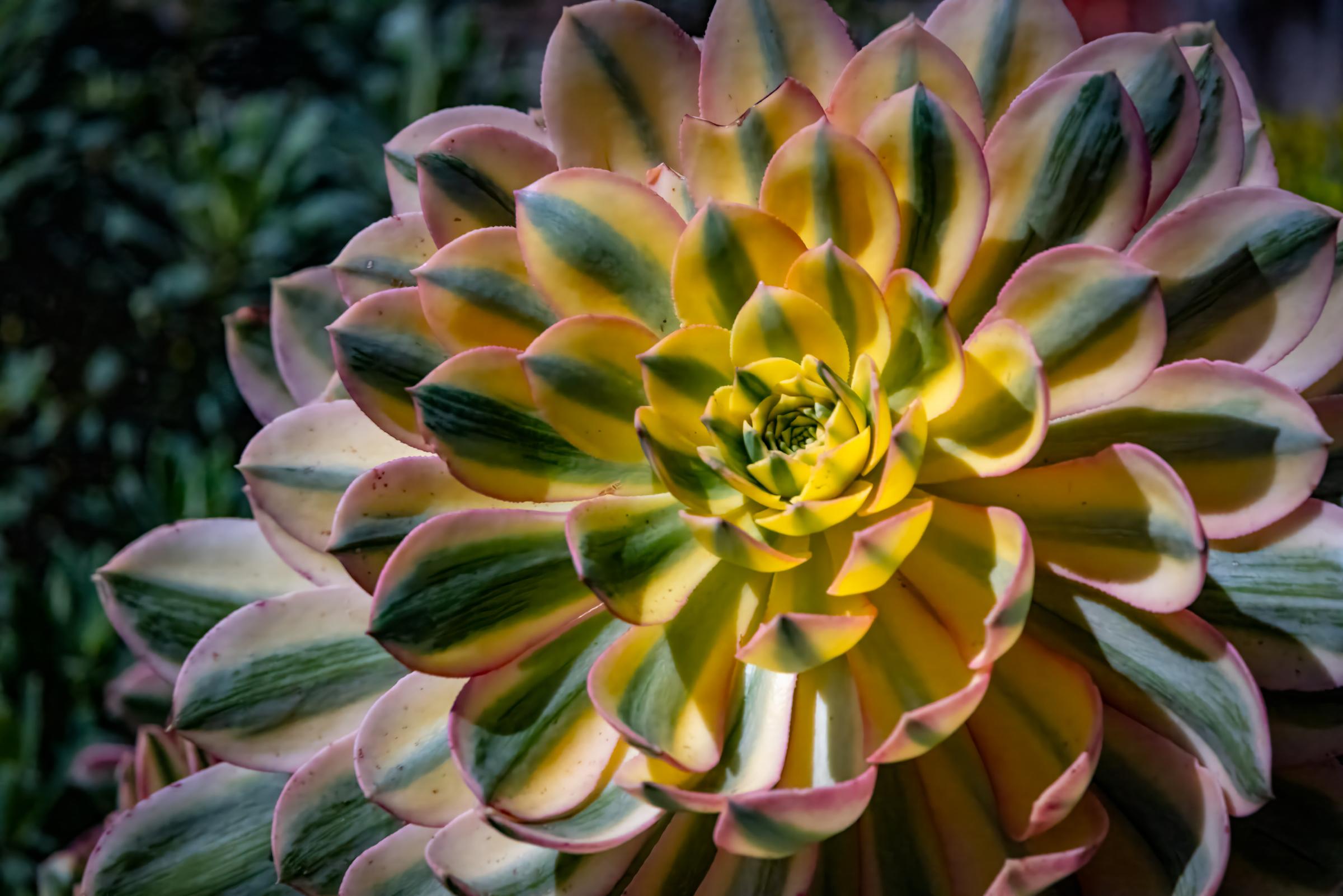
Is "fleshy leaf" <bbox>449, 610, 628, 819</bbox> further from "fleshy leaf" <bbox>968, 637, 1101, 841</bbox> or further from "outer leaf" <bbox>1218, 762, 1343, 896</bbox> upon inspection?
"outer leaf" <bbox>1218, 762, 1343, 896</bbox>

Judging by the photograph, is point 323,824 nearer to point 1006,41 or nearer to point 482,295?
point 482,295

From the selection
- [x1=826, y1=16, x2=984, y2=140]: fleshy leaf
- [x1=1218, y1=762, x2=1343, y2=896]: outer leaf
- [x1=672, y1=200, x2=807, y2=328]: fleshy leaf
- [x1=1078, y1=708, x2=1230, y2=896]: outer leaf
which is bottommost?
[x1=1218, y1=762, x2=1343, y2=896]: outer leaf

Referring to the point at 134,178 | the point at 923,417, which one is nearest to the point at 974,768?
the point at 923,417

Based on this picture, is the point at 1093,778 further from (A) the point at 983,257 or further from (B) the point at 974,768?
(A) the point at 983,257

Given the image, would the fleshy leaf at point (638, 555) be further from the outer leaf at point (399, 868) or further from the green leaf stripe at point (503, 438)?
the outer leaf at point (399, 868)

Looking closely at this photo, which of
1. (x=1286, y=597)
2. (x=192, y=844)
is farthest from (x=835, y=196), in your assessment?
(x=192, y=844)

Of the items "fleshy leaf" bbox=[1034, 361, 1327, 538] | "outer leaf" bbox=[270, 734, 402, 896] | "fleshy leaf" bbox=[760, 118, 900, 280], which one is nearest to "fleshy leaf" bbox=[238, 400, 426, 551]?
"outer leaf" bbox=[270, 734, 402, 896]
